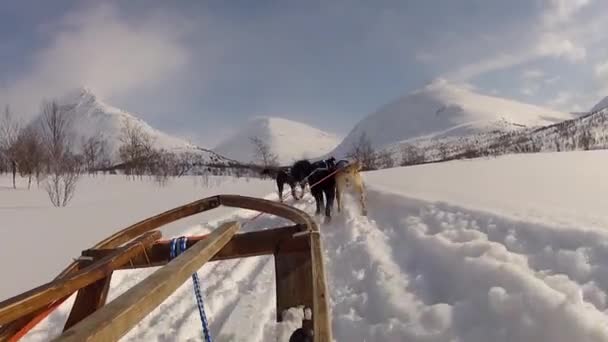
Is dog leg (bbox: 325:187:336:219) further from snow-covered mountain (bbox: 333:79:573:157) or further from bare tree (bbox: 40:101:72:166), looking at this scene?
snow-covered mountain (bbox: 333:79:573:157)

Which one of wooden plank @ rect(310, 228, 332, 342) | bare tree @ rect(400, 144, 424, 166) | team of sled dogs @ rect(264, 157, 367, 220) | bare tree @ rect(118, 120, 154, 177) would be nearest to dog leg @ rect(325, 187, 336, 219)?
team of sled dogs @ rect(264, 157, 367, 220)

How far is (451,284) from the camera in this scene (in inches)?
107

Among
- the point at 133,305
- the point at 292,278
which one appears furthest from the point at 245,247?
the point at 133,305

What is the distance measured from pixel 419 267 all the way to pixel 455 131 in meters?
116

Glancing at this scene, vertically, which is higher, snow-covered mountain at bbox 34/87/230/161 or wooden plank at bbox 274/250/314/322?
snow-covered mountain at bbox 34/87/230/161

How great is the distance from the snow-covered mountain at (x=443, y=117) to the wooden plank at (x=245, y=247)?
4362 inches

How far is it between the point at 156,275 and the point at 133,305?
0.24 meters

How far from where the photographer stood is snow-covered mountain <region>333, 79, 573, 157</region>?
117875 mm

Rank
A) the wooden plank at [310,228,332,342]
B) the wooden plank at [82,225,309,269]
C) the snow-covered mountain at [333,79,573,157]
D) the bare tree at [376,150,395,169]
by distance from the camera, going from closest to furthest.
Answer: the wooden plank at [310,228,332,342]
the wooden plank at [82,225,309,269]
the bare tree at [376,150,395,169]
the snow-covered mountain at [333,79,573,157]

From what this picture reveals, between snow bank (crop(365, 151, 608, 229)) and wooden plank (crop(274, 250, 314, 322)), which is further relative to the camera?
snow bank (crop(365, 151, 608, 229))

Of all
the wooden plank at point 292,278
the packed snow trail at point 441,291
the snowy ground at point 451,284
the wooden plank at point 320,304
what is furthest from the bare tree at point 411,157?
the wooden plank at point 320,304

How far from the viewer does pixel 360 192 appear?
21.7ft

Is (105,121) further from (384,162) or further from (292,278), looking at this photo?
(292,278)

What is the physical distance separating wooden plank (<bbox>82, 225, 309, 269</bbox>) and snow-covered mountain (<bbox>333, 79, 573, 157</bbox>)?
363ft
